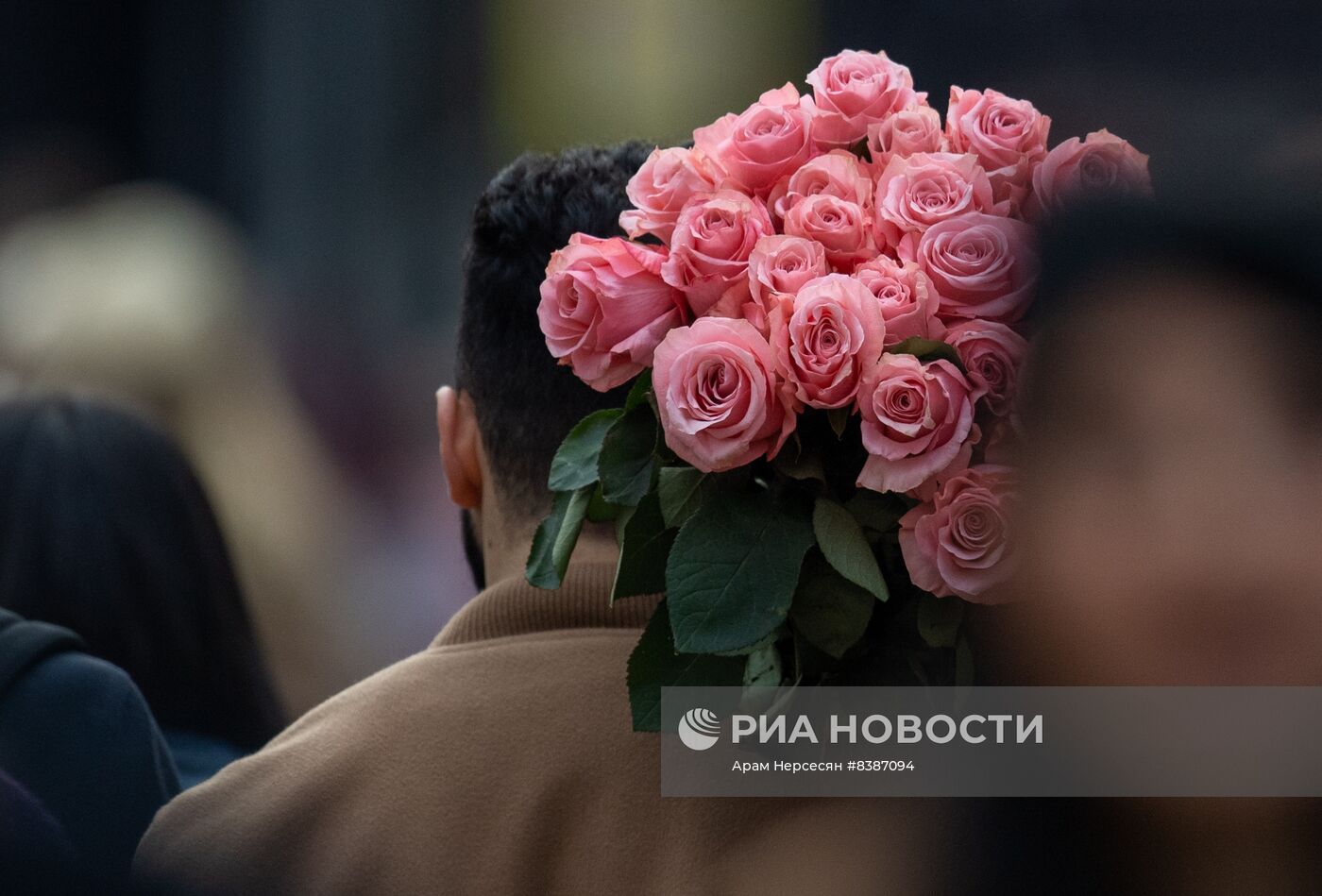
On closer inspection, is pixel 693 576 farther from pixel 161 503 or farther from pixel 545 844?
pixel 161 503

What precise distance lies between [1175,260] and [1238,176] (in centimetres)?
7

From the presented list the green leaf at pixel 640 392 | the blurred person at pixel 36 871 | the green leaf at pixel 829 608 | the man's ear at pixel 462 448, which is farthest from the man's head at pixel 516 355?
the blurred person at pixel 36 871

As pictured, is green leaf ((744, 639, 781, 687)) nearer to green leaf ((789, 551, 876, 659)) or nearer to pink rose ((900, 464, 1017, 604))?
green leaf ((789, 551, 876, 659))

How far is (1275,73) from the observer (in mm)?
4848

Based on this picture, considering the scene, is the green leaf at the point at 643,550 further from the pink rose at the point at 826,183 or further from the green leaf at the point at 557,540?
the pink rose at the point at 826,183

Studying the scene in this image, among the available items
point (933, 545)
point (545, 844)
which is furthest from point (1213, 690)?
point (545, 844)

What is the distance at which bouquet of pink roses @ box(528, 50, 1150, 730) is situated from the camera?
1.28 m

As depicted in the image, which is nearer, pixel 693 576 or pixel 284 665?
pixel 693 576

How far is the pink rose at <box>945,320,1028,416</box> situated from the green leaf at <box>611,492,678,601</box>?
0.94 ft

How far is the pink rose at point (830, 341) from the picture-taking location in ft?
4.19

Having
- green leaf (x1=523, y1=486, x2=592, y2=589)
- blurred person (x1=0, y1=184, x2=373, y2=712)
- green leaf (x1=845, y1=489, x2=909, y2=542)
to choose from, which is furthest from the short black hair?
blurred person (x1=0, y1=184, x2=373, y2=712)

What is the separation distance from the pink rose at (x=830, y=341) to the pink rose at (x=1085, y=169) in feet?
0.58

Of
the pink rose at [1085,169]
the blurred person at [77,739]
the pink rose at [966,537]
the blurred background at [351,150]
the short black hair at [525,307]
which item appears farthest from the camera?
the blurred background at [351,150]

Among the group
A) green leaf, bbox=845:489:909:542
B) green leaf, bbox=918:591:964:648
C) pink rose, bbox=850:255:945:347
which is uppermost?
pink rose, bbox=850:255:945:347
